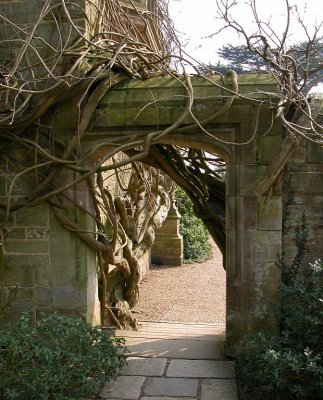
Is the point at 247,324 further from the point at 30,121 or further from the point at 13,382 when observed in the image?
the point at 30,121

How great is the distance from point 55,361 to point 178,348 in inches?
68.0

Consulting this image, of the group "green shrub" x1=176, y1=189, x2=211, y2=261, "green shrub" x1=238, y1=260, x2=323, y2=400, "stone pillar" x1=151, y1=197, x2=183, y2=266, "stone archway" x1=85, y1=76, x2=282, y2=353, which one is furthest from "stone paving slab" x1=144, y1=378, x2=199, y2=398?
"green shrub" x1=176, y1=189, x2=211, y2=261

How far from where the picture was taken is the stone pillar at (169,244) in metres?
13.3

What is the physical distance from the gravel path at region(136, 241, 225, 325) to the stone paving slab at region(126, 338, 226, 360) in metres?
Answer: 3.08

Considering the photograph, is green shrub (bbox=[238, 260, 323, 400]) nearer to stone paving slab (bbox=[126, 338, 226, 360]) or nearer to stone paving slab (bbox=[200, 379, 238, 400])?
stone paving slab (bbox=[200, 379, 238, 400])

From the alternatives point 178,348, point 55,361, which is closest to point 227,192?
point 178,348

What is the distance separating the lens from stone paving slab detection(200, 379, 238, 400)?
420 cm

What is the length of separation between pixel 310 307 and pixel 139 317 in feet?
Answer: 16.0

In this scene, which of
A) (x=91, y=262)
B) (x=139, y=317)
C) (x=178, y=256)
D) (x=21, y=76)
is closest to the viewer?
(x=21, y=76)

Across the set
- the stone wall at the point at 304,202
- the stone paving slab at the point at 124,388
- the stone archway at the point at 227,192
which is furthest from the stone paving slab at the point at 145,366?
the stone wall at the point at 304,202

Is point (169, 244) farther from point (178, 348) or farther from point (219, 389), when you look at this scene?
point (219, 389)

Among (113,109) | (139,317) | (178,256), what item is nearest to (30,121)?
(113,109)

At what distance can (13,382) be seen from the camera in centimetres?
381

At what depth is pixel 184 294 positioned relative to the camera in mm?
10414
